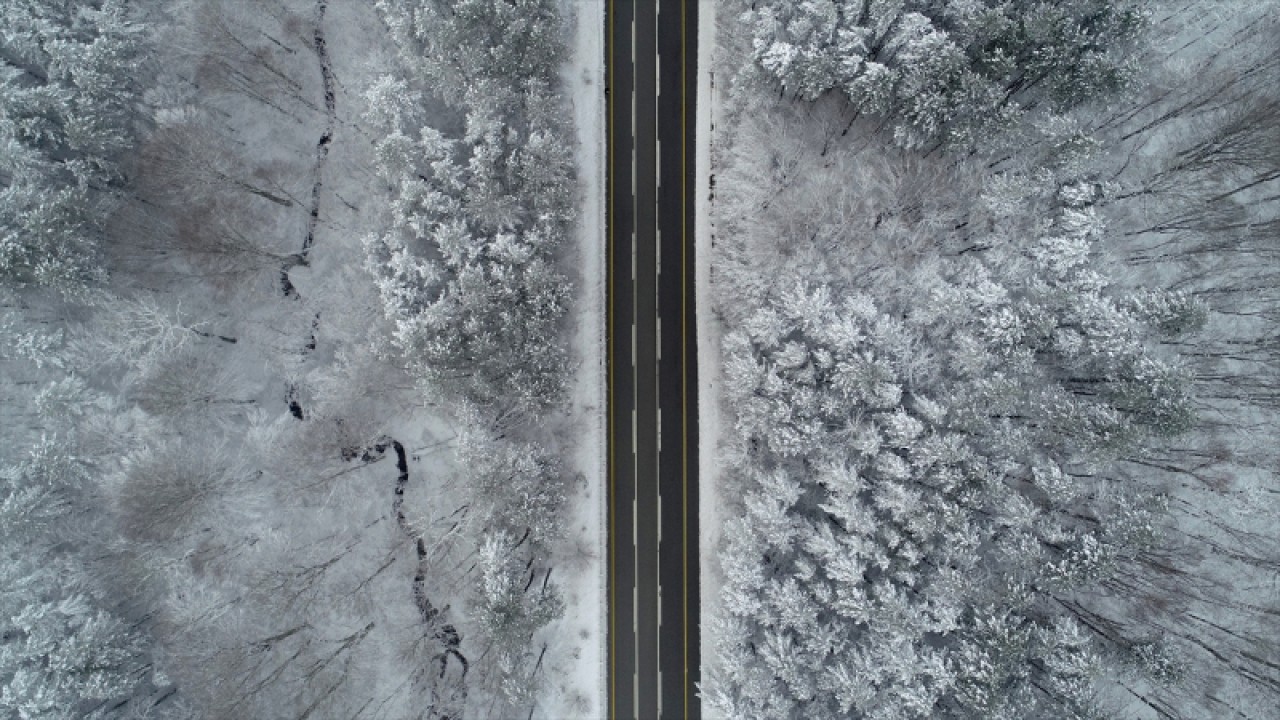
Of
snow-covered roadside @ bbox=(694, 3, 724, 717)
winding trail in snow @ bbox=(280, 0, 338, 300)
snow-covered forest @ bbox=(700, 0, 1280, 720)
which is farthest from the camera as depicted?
winding trail in snow @ bbox=(280, 0, 338, 300)

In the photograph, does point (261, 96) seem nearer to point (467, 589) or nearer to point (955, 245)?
point (467, 589)

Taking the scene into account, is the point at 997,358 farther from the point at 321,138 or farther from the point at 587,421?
the point at 321,138

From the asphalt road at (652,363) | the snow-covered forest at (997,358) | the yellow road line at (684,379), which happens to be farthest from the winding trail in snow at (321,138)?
the snow-covered forest at (997,358)

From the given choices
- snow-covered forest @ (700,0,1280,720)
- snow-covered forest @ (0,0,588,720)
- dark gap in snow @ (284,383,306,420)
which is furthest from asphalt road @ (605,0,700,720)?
dark gap in snow @ (284,383,306,420)

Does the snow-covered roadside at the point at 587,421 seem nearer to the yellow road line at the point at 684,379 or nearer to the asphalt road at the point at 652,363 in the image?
the asphalt road at the point at 652,363

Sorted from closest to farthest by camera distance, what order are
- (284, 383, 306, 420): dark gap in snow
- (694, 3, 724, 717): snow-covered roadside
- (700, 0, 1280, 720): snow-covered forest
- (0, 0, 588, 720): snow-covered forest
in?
(700, 0, 1280, 720): snow-covered forest
(0, 0, 588, 720): snow-covered forest
(694, 3, 724, 717): snow-covered roadside
(284, 383, 306, 420): dark gap in snow

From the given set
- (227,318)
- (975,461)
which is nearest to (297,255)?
(227,318)

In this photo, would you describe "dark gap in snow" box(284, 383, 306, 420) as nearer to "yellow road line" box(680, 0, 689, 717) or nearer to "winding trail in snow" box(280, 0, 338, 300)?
"winding trail in snow" box(280, 0, 338, 300)
